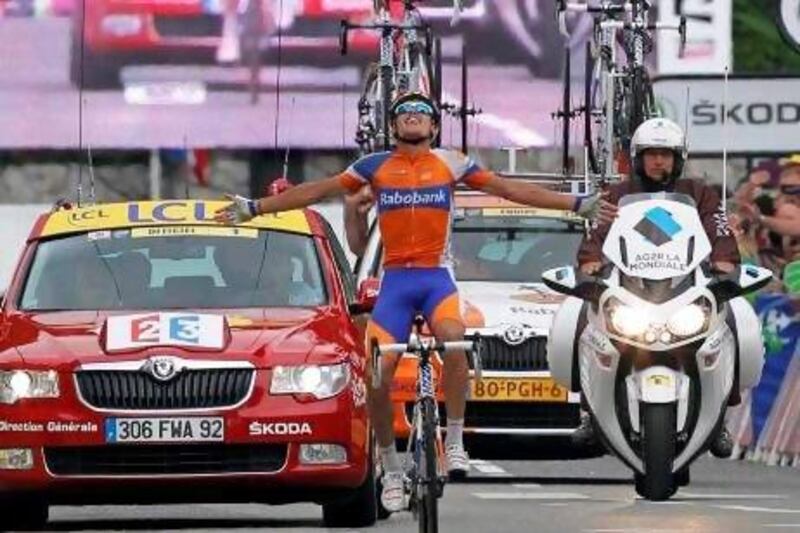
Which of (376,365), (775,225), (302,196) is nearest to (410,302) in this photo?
(376,365)

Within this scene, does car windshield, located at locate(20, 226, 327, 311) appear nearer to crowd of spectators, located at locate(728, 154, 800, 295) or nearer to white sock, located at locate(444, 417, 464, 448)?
white sock, located at locate(444, 417, 464, 448)

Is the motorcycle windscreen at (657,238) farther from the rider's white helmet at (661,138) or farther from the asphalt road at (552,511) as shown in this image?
the asphalt road at (552,511)

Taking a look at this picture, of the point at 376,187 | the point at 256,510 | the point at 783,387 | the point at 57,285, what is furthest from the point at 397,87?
the point at 376,187

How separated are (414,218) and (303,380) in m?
1.28

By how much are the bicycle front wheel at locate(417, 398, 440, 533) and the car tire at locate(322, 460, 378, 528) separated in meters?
2.17

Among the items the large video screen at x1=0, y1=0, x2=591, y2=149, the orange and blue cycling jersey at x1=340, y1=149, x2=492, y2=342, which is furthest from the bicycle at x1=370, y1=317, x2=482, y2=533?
the large video screen at x1=0, y1=0, x2=591, y2=149

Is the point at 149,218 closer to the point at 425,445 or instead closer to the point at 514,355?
the point at 425,445

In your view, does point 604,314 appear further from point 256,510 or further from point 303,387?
point 256,510

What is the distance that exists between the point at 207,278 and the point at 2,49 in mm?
29653

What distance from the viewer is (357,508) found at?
19.0 m

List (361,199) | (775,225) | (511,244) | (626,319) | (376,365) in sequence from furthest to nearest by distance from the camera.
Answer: (775,225) < (511,244) < (626,319) < (361,199) < (376,365)

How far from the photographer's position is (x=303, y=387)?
60.0ft

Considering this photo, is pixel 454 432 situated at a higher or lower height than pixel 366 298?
lower

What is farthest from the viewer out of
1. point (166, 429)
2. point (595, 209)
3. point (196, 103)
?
point (196, 103)
